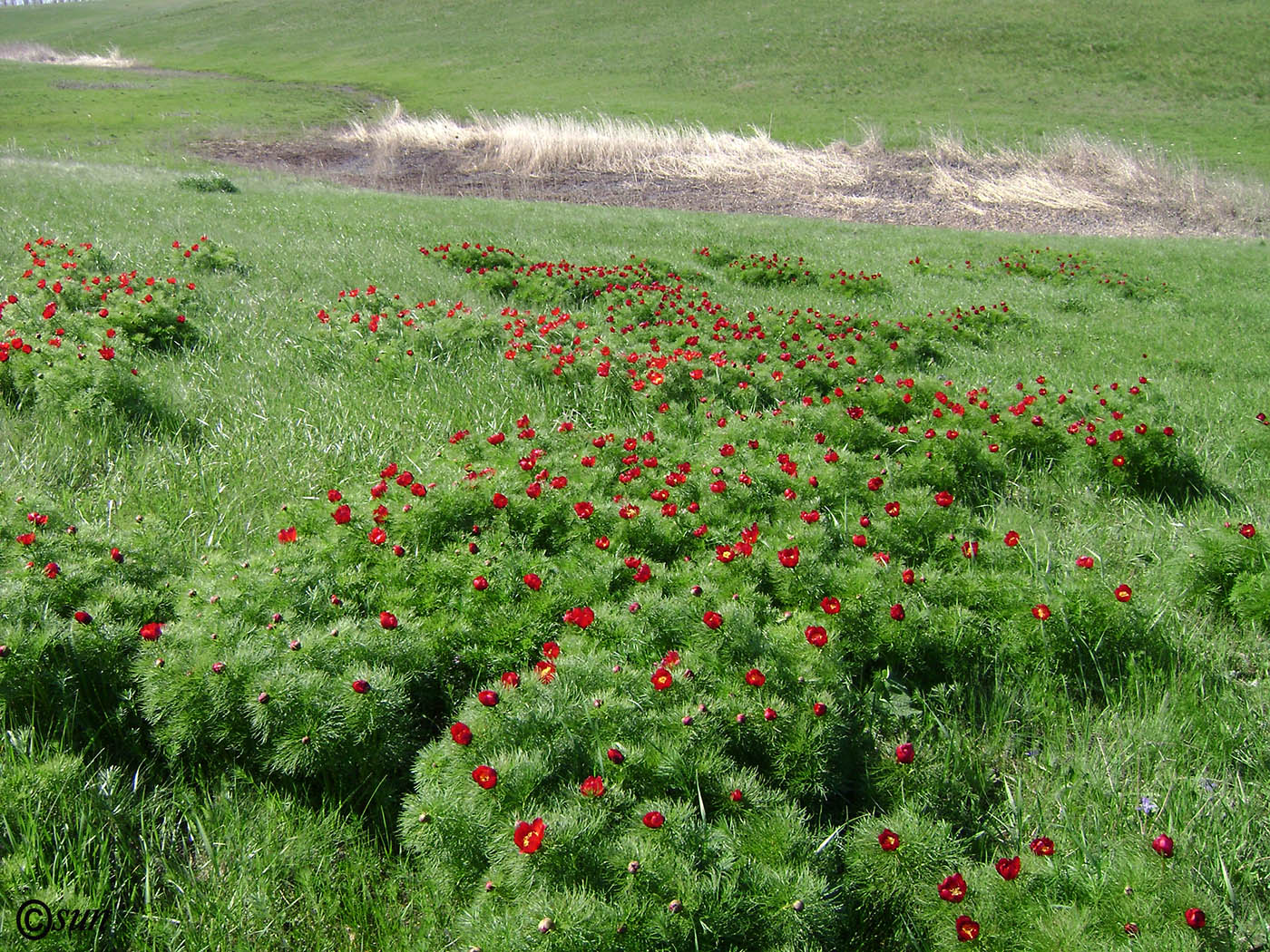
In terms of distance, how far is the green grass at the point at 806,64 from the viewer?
32062 millimetres

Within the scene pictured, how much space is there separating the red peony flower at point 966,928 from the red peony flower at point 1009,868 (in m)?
0.16

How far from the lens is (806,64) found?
42.1 meters

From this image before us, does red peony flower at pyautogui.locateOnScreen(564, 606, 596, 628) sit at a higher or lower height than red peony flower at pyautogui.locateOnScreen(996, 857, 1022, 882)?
higher

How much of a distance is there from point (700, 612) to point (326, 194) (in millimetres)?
16048

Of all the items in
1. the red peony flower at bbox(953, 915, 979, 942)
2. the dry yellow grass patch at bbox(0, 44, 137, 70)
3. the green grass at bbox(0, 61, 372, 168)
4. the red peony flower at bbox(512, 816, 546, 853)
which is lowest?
the red peony flower at bbox(953, 915, 979, 942)

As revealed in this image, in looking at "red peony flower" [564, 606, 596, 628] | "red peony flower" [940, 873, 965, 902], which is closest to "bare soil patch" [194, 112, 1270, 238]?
"red peony flower" [564, 606, 596, 628]

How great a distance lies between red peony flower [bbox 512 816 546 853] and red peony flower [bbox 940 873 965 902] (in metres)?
1.07

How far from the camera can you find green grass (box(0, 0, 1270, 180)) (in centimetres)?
3206

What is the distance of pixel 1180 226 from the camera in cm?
2112

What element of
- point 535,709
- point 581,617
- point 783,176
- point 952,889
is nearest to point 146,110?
point 783,176

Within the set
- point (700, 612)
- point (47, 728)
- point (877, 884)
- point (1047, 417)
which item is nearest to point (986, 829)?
point (877, 884)

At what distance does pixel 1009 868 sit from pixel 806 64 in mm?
48337

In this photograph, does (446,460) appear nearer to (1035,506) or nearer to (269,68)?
(1035,506)

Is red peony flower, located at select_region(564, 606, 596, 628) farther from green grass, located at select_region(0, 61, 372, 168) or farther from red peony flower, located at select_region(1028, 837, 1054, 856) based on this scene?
green grass, located at select_region(0, 61, 372, 168)
